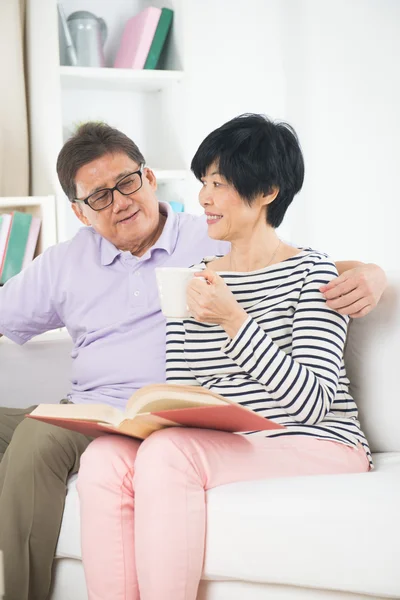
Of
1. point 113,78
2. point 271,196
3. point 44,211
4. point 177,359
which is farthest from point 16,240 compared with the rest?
point 271,196

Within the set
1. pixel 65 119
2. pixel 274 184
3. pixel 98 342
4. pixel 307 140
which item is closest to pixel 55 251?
pixel 98 342

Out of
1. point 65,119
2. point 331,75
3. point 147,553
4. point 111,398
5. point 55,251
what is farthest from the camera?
point 331,75

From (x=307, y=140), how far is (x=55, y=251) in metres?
1.73

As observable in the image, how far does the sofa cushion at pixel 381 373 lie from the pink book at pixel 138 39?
1610 mm

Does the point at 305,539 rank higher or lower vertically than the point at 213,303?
lower

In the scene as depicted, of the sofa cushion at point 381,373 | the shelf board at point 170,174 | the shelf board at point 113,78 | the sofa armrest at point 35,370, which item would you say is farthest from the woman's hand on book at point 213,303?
the shelf board at point 113,78

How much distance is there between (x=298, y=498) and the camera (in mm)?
1434

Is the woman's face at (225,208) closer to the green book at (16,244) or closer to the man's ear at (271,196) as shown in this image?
the man's ear at (271,196)

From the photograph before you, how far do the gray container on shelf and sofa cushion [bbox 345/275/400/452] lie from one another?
1668mm

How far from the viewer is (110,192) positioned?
2010mm

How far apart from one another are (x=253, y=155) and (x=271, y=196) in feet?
0.32

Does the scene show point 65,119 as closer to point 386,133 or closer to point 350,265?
point 386,133

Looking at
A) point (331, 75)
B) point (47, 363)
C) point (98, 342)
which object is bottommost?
point (47, 363)

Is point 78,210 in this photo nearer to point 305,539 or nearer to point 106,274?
point 106,274
